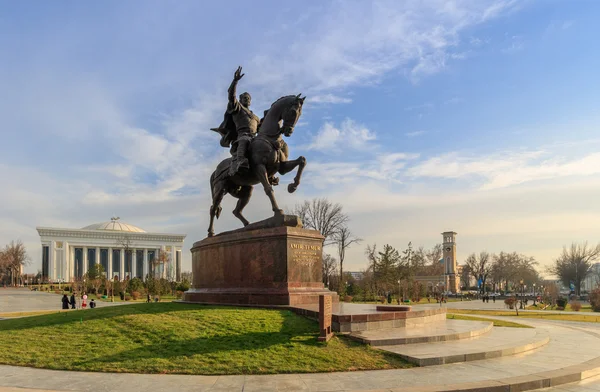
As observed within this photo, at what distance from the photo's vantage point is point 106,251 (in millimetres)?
125000

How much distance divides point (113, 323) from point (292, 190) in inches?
256

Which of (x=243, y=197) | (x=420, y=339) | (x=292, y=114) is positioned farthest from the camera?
(x=243, y=197)

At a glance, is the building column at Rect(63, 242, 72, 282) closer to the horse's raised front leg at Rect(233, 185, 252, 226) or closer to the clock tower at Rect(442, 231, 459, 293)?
the clock tower at Rect(442, 231, 459, 293)

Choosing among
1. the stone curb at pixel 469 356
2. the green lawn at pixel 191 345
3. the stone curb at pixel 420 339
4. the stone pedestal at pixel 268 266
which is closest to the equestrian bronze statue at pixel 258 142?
the stone pedestal at pixel 268 266

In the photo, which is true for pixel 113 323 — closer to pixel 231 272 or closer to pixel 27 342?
pixel 27 342

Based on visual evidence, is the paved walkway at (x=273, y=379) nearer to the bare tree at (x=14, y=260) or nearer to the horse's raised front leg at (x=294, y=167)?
the horse's raised front leg at (x=294, y=167)

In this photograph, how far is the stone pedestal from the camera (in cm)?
1370

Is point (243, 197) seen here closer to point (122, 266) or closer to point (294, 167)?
point (294, 167)

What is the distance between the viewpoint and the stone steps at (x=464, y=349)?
9487mm

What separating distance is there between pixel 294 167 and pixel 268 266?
132 inches

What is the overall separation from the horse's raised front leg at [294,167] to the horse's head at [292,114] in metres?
0.97

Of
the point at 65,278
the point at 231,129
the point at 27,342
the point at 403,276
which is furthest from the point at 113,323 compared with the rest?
the point at 65,278

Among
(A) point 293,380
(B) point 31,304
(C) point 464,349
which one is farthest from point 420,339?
(B) point 31,304

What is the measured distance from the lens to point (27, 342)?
10992mm
